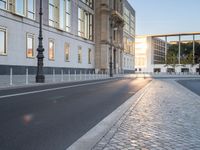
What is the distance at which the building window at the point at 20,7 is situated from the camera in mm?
30087

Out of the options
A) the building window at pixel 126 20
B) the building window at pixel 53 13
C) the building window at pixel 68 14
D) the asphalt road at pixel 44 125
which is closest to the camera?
the asphalt road at pixel 44 125

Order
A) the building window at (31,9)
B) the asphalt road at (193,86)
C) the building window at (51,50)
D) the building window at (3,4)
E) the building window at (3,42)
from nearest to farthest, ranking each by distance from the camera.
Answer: the asphalt road at (193,86) < the building window at (3,4) < the building window at (3,42) < the building window at (31,9) < the building window at (51,50)

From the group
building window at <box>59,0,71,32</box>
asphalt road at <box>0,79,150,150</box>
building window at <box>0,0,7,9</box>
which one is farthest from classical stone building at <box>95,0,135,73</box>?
asphalt road at <box>0,79,150,150</box>

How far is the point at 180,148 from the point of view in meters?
4.93

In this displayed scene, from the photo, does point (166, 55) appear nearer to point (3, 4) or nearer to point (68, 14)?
point (68, 14)

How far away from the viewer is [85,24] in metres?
52.8

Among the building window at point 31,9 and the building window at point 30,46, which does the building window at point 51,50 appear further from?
the building window at point 31,9

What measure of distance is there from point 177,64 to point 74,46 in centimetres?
8463

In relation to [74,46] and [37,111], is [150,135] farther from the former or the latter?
[74,46]

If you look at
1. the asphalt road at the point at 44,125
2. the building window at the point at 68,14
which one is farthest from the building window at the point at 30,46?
the asphalt road at the point at 44,125

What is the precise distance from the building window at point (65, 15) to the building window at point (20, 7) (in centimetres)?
1021

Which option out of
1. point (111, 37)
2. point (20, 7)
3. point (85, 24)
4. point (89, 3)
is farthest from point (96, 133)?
point (89, 3)

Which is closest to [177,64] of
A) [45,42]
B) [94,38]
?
Answer: [94,38]

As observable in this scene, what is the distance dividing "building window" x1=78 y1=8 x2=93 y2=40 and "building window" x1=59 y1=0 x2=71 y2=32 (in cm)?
506
